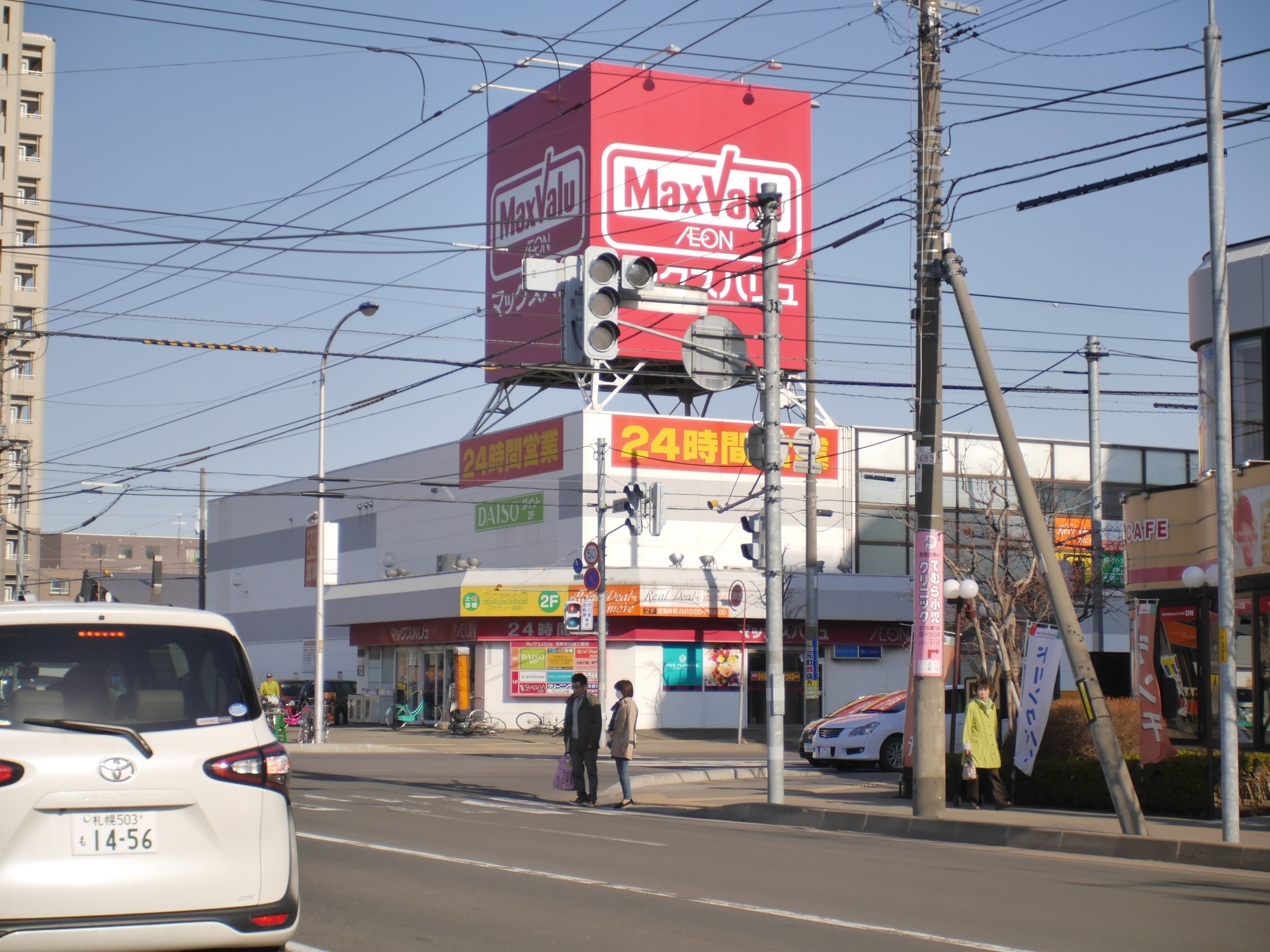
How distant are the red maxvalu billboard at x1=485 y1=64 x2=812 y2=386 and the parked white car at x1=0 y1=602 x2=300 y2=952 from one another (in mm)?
36032

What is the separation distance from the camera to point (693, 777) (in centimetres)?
2609

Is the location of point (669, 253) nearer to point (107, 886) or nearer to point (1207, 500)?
point (1207, 500)

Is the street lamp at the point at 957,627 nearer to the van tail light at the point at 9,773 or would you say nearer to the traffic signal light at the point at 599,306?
the traffic signal light at the point at 599,306

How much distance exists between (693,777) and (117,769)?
68.5 feet

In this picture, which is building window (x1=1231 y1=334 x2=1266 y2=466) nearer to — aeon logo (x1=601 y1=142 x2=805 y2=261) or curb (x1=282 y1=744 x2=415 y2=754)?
curb (x1=282 y1=744 x2=415 y2=754)

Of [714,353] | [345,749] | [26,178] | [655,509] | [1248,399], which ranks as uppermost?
[26,178]

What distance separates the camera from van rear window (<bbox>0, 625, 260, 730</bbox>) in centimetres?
605

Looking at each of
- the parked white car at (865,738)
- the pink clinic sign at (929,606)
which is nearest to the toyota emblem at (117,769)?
the pink clinic sign at (929,606)

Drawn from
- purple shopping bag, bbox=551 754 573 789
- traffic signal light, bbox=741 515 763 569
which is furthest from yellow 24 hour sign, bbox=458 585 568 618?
purple shopping bag, bbox=551 754 573 789

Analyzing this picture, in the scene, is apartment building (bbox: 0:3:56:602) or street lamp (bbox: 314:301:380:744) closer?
street lamp (bbox: 314:301:380:744)

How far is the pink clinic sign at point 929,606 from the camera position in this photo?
17516 millimetres

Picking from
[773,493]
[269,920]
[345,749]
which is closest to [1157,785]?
[773,493]

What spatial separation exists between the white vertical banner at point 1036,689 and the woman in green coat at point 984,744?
0.36m

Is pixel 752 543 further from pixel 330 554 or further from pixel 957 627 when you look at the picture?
pixel 957 627
